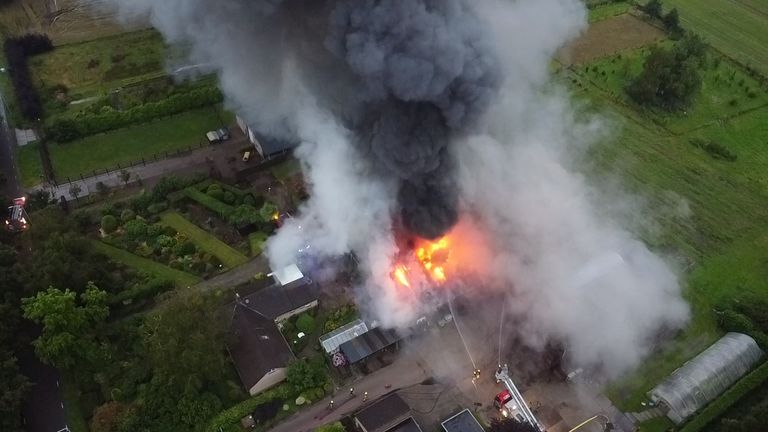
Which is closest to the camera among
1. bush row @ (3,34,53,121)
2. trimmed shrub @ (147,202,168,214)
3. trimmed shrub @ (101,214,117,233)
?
trimmed shrub @ (101,214,117,233)

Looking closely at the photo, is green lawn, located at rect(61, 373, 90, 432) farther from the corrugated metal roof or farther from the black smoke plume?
the black smoke plume

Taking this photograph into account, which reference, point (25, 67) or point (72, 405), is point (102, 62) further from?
point (72, 405)

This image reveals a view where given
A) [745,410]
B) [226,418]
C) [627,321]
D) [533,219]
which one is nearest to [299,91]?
[533,219]

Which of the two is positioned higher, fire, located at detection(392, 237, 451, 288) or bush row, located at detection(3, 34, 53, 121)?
bush row, located at detection(3, 34, 53, 121)

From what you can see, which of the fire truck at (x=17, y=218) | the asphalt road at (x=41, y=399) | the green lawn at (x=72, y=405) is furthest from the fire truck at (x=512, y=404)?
the fire truck at (x=17, y=218)

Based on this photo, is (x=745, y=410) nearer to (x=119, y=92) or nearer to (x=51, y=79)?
(x=119, y=92)

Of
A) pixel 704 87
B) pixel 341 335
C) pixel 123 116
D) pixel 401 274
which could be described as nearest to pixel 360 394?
pixel 341 335

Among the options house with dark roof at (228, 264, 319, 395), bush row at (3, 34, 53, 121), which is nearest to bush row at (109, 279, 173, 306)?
house with dark roof at (228, 264, 319, 395)
